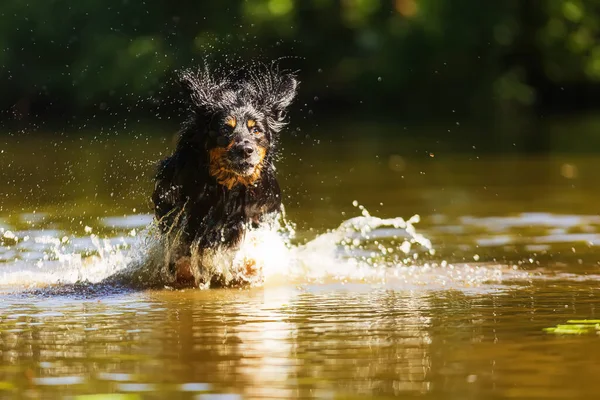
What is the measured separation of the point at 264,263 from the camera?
30.9 ft

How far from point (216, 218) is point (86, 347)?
108 inches

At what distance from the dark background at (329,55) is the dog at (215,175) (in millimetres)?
20860

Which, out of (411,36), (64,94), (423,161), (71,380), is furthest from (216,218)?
(64,94)

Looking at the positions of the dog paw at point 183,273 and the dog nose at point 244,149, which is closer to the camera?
the dog nose at point 244,149

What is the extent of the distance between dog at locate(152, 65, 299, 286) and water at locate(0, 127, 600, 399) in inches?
11.9

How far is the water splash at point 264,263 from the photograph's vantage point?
9031 millimetres

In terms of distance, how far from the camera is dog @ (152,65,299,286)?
888 centimetres

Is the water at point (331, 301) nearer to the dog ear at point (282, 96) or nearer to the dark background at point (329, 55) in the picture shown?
the dog ear at point (282, 96)

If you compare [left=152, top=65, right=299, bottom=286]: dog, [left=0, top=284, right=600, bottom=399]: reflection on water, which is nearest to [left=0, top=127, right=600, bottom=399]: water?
[left=0, top=284, right=600, bottom=399]: reflection on water

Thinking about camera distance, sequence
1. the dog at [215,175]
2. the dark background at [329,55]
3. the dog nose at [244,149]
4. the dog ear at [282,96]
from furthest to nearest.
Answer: the dark background at [329,55]
the dog ear at [282,96]
the dog at [215,175]
the dog nose at [244,149]

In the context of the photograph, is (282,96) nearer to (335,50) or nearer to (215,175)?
(215,175)

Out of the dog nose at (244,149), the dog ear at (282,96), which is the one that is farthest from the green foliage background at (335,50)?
the dog nose at (244,149)

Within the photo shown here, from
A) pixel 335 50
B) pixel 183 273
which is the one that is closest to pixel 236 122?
pixel 183 273

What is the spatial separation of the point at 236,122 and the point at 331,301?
64.8 inches
